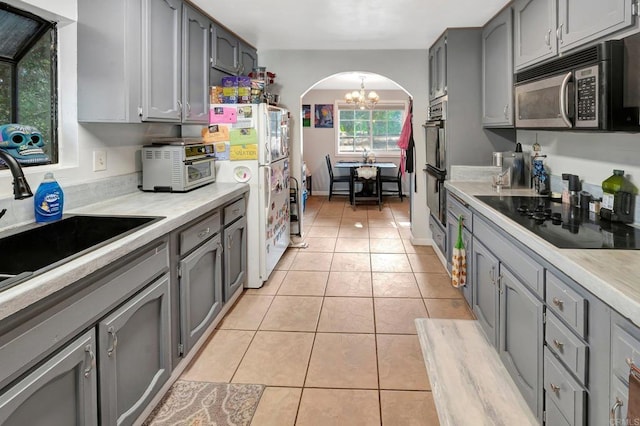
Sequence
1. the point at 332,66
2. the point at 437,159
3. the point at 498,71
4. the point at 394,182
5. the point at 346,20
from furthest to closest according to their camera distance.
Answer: the point at 394,182 → the point at 332,66 → the point at 437,159 → the point at 346,20 → the point at 498,71

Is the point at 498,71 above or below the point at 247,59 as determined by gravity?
below

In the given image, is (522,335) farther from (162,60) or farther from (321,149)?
(321,149)

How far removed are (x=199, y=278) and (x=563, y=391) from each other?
6.03ft

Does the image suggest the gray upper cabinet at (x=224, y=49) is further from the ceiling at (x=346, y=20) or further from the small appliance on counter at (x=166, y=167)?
the small appliance on counter at (x=166, y=167)

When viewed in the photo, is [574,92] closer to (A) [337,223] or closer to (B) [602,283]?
(B) [602,283]

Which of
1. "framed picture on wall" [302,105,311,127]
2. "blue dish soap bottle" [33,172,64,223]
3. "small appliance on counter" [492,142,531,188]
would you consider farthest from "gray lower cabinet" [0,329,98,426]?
"framed picture on wall" [302,105,311,127]

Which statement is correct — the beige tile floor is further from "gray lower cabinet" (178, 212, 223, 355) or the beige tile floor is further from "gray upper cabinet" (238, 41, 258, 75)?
"gray upper cabinet" (238, 41, 258, 75)

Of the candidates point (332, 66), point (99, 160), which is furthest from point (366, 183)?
point (99, 160)

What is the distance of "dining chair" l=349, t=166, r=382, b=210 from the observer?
8086 millimetres

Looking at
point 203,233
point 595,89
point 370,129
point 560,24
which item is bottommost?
point 203,233

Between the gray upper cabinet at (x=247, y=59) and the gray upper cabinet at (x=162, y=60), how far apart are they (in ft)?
4.49

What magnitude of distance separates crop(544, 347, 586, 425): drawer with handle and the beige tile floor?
57 centimetres

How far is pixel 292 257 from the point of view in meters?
4.71

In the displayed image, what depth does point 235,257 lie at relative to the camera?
10.7ft
